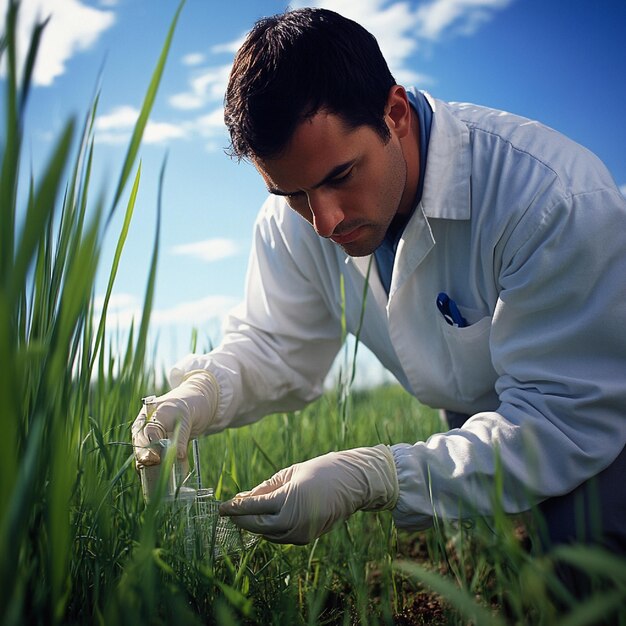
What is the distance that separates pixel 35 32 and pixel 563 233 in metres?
1.25

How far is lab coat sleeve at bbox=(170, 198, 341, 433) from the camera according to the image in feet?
7.41

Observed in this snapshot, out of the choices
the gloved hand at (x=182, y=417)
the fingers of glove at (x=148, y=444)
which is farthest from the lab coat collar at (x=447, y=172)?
the fingers of glove at (x=148, y=444)

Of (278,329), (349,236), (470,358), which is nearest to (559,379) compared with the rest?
(470,358)

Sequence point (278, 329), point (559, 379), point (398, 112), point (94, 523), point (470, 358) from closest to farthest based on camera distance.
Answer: point (94, 523) < point (559, 379) < point (398, 112) < point (470, 358) < point (278, 329)

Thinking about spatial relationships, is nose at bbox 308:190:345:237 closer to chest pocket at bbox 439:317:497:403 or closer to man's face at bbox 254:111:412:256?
man's face at bbox 254:111:412:256

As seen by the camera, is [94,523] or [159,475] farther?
[159,475]

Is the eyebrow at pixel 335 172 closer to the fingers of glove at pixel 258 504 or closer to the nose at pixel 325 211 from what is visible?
the nose at pixel 325 211

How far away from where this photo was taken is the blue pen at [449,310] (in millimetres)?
1897

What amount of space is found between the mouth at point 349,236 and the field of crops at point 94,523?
47 centimetres

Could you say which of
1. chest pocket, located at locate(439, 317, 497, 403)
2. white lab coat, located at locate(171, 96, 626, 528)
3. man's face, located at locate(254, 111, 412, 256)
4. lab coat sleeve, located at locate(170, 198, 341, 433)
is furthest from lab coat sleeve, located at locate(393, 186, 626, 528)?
lab coat sleeve, located at locate(170, 198, 341, 433)

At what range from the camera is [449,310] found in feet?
6.25

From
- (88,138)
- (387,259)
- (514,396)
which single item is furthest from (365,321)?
(88,138)

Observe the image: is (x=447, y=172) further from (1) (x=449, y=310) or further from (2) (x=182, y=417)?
(2) (x=182, y=417)

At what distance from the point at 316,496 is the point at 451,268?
83cm
